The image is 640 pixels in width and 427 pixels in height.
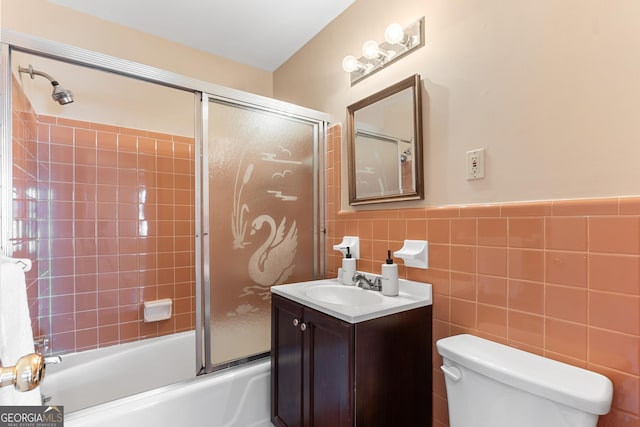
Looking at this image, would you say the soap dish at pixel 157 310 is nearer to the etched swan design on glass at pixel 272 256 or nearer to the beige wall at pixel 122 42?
the etched swan design on glass at pixel 272 256

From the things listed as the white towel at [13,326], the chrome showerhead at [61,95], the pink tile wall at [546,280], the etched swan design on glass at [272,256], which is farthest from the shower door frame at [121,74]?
the pink tile wall at [546,280]

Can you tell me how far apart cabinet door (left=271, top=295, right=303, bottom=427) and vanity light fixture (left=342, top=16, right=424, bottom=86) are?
1310mm

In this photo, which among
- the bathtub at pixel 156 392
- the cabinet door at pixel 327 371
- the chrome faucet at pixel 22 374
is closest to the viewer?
the chrome faucet at pixel 22 374

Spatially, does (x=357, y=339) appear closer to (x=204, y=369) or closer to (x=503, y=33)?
(x=204, y=369)

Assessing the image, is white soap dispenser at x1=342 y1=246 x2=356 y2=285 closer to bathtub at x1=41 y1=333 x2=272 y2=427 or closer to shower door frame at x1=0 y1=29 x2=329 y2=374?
bathtub at x1=41 y1=333 x2=272 y2=427

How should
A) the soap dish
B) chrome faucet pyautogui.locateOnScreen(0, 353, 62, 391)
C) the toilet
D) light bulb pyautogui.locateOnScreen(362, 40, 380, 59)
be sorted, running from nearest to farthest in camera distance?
chrome faucet pyautogui.locateOnScreen(0, 353, 62, 391) → the toilet → light bulb pyautogui.locateOnScreen(362, 40, 380, 59) → the soap dish

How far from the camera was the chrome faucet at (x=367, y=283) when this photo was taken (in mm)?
1475

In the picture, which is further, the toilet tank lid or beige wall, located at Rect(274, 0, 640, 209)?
beige wall, located at Rect(274, 0, 640, 209)

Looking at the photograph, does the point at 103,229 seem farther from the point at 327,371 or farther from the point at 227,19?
the point at 327,371

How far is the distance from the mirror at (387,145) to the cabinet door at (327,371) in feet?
2.33

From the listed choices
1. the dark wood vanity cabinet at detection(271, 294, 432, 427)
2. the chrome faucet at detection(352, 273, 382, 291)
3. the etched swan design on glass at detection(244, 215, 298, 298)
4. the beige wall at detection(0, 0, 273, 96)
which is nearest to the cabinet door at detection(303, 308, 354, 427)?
the dark wood vanity cabinet at detection(271, 294, 432, 427)

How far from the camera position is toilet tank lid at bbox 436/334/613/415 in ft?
2.44

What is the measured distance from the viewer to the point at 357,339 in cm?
105

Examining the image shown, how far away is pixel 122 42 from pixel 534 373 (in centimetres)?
281
